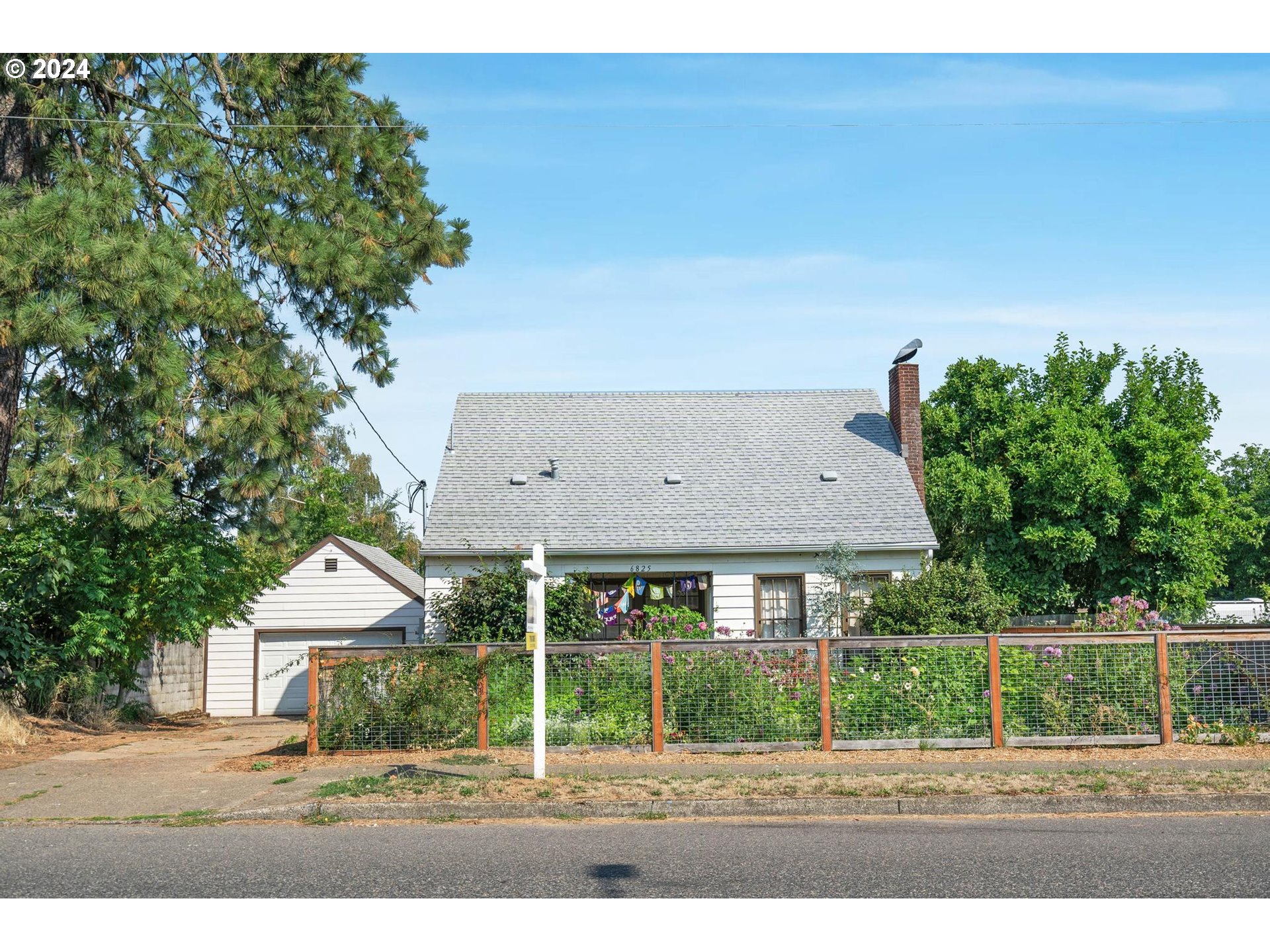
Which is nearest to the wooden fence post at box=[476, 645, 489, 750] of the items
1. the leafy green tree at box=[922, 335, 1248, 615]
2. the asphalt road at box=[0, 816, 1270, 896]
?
the asphalt road at box=[0, 816, 1270, 896]

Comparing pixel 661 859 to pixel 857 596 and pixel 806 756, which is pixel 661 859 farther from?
pixel 857 596

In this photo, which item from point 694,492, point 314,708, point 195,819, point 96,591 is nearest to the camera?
point 195,819

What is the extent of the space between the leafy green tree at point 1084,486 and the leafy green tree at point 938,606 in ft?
33.9

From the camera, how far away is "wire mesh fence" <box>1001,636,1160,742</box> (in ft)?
44.1

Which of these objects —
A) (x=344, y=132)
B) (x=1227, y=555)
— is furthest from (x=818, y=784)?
(x=1227, y=555)

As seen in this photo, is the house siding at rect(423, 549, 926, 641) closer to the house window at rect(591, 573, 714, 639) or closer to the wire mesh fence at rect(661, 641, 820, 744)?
the house window at rect(591, 573, 714, 639)

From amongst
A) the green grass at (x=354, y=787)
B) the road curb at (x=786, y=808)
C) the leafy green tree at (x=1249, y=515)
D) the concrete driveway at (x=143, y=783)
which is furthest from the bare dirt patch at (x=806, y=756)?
the leafy green tree at (x=1249, y=515)

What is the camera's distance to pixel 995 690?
13430mm

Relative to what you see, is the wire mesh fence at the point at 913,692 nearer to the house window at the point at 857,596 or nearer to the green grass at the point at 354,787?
the green grass at the point at 354,787

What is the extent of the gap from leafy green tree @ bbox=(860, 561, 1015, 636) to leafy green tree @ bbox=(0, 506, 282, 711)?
11028 millimetres

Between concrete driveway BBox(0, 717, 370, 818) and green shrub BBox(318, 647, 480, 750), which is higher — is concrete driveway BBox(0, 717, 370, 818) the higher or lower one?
the lower one

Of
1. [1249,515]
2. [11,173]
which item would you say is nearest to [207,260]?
[11,173]

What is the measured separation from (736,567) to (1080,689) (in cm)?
744

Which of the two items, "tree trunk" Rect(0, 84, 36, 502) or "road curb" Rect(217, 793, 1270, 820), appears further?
"tree trunk" Rect(0, 84, 36, 502)
